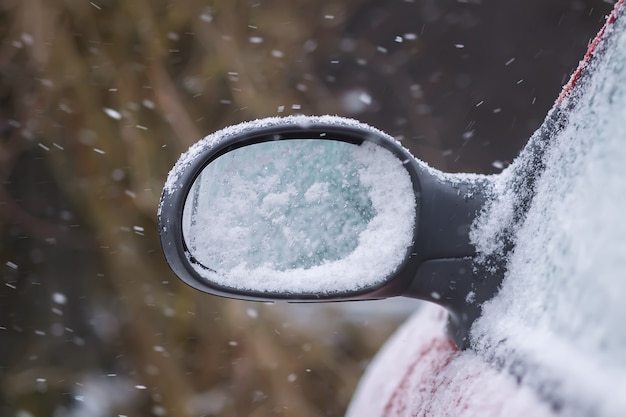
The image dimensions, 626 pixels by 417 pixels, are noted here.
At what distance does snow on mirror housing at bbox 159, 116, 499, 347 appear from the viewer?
0.92m

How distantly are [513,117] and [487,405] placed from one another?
7628 mm

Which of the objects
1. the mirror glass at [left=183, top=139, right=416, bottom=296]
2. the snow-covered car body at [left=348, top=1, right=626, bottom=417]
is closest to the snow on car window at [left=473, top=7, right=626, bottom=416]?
the snow-covered car body at [left=348, top=1, right=626, bottom=417]

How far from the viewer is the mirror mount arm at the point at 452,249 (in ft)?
2.99

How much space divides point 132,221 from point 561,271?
10.2 ft

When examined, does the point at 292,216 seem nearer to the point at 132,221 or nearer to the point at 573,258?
the point at 573,258

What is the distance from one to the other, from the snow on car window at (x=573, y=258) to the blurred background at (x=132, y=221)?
229cm

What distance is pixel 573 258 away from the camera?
70cm

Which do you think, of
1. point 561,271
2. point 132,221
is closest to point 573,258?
point 561,271

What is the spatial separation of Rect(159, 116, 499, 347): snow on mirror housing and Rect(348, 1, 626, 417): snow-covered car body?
0.06 meters

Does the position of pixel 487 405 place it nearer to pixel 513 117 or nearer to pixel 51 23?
pixel 51 23

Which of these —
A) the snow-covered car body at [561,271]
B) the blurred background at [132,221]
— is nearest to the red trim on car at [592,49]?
the snow-covered car body at [561,271]

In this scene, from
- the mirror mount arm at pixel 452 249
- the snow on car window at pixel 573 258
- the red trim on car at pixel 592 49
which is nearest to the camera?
the snow on car window at pixel 573 258

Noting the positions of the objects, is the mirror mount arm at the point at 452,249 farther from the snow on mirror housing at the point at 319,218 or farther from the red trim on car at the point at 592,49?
the red trim on car at the point at 592,49

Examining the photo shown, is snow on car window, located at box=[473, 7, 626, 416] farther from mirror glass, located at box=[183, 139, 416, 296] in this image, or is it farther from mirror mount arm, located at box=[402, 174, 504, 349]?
mirror glass, located at box=[183, 139, 416, 296]
